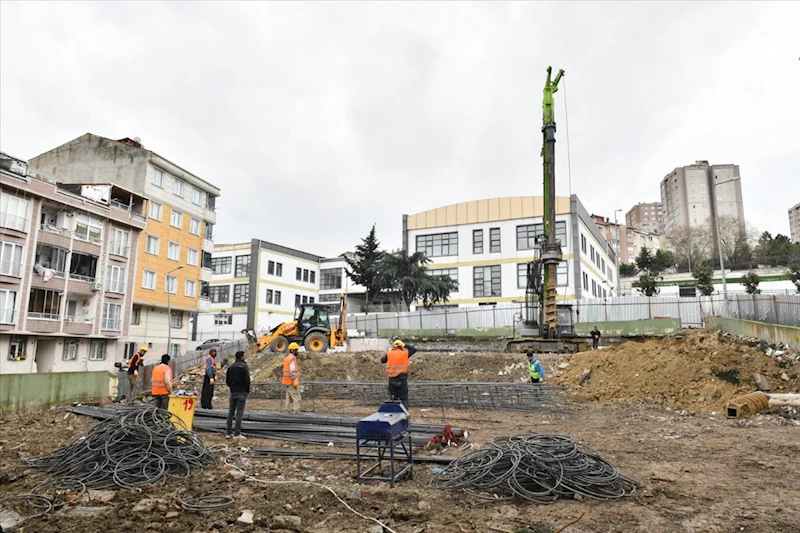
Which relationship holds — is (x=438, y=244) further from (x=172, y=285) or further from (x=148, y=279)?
(x=148, y=279)

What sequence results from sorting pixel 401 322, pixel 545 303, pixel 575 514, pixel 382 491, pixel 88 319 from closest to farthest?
pixel 575 514 < pixel 382 491 < pixel 545 303 < pixel 88 319 < pixel 401 322

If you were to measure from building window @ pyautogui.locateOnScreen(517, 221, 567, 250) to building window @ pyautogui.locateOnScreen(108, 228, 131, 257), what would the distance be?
28.6 m

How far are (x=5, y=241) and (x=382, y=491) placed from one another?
89.5ft

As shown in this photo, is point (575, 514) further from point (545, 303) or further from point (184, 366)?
point (184, 366)

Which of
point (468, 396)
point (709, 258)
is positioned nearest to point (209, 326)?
point (468, 396)

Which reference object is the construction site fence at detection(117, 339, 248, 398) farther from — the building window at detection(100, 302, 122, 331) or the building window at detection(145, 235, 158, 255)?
the building window at detection(145, 235, 158, 255)

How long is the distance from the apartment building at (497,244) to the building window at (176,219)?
18.9 m

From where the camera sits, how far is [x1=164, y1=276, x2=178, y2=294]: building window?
3674 centimetres

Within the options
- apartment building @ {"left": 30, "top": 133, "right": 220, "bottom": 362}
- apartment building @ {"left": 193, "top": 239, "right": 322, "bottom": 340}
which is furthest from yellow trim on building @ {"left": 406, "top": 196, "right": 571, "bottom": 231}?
apartment building @ {"left": 30, "top": 133, "right": 220, "bottom": 362}

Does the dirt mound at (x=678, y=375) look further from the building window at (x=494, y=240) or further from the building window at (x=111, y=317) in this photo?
the building window at (x=111, y=317)

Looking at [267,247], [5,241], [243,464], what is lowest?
[243,464]

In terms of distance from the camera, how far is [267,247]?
51.2 metres

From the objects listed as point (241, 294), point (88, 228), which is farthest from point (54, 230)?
point (241, 294)

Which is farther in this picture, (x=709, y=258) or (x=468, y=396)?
(x=709, y=258)
